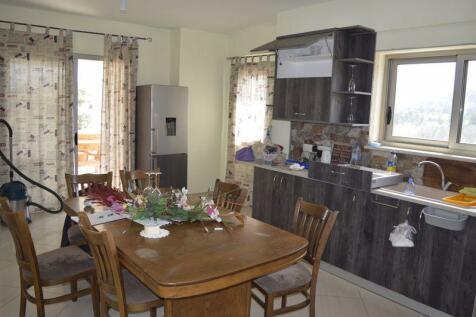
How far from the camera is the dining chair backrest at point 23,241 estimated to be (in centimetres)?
238

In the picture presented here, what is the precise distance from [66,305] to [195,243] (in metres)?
1.48

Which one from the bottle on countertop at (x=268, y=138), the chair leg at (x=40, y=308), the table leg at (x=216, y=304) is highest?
the bottle on countertop at (x=268, y=138)

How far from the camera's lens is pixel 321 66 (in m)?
4.14

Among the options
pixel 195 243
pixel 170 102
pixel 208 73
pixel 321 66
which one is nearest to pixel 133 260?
pixel 195 243

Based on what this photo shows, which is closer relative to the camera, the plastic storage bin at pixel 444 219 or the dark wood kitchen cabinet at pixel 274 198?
the plastic storage bin at pixel 444 219

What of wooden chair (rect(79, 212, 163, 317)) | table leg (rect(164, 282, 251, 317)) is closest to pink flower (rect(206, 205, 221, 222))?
table leg (rect(164, 282, 251, 317))

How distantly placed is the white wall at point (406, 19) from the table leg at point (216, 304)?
264 cm

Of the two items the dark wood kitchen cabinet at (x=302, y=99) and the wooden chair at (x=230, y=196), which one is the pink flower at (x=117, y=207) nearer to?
the wooden chair at (x=230, y=196)

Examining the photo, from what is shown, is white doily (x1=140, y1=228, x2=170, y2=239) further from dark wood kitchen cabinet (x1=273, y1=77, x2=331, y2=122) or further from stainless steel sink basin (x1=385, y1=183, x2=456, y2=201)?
dark wood kitchen cabinet (x1=273, y1=77, x2=331, y2=122)

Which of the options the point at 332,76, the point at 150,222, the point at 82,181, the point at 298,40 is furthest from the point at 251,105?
the point at 150,222

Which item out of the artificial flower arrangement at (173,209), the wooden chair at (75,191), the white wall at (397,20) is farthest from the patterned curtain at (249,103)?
the artificial flower arrangement at (173,209)

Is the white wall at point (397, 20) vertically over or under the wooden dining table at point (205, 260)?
over

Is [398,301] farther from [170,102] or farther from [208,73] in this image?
[208,73]

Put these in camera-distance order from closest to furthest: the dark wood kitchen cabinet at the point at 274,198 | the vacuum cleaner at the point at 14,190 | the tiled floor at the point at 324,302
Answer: the tiled floor at the point at 324,302 < the dark wood kitchen cabinet at the point at 274,198 < the vacuum cleaner at the point at 14,190
